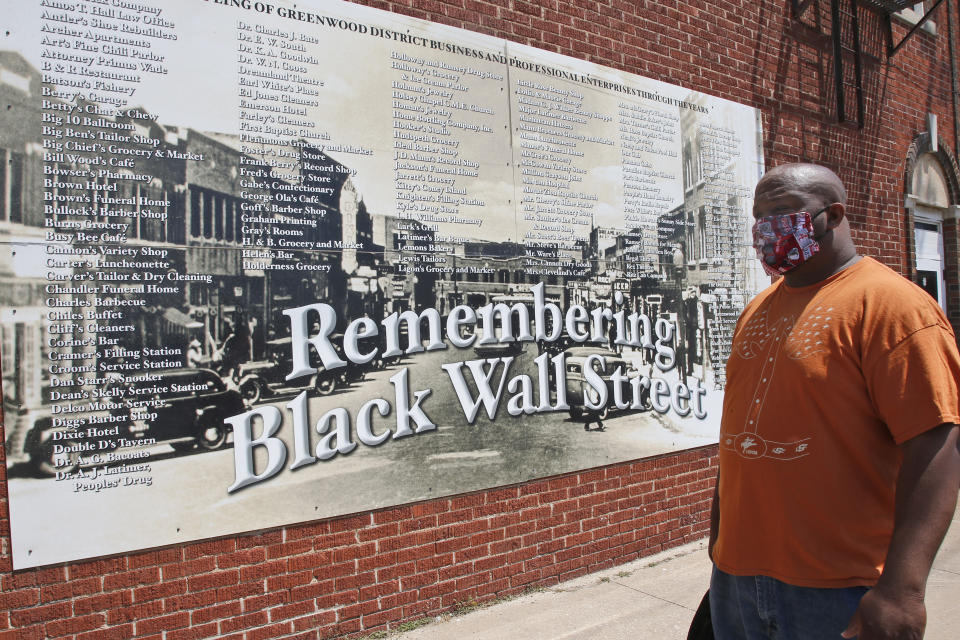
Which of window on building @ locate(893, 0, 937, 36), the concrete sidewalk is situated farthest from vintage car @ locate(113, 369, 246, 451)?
window on building @ locate(893, 0, 937, 36)

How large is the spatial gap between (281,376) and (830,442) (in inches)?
109

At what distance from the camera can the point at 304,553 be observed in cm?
365

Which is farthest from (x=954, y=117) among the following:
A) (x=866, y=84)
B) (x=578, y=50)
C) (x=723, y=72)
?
(x=578, y=50)

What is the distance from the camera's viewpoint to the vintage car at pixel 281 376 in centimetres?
357

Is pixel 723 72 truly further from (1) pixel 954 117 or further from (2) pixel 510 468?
(1) pixel 954 117

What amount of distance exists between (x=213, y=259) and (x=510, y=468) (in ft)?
7.50

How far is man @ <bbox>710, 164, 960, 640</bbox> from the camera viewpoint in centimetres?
165

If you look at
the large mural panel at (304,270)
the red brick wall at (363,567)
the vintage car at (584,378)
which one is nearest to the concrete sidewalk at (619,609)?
the red brick wall at (363,567)

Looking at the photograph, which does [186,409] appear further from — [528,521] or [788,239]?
[788,239]

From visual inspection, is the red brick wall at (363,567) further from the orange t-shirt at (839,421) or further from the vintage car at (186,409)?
the orange t-shirt at (839,421)

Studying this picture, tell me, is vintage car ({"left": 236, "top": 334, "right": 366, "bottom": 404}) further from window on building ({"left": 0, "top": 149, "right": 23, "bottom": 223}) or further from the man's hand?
the man's hand

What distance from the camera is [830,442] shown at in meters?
1.82

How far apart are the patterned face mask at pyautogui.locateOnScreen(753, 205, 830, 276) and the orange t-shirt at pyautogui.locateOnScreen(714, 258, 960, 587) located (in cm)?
12

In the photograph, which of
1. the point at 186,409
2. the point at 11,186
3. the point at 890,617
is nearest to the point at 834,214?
the point at 890,617
